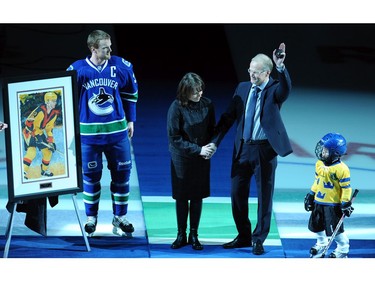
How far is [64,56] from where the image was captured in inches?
455

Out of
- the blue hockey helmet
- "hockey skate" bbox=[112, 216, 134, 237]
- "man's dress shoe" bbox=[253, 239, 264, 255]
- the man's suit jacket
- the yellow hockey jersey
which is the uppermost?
the man's suit jacket

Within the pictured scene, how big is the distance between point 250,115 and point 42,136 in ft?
5.19

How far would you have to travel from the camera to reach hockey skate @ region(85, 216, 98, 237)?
10.4m

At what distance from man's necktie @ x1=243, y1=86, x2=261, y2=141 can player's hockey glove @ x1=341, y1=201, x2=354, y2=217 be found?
0.88m

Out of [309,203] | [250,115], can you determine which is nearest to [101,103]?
[250,115]

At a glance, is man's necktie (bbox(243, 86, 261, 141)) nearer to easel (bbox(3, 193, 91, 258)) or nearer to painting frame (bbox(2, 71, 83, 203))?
painting frame (bbox(2, 71, 83, 203))

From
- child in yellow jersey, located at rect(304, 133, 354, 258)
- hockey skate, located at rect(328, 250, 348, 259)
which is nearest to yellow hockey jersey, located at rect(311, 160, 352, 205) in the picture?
child in yellow jersey, located at rect(304, 133, 354, 258)

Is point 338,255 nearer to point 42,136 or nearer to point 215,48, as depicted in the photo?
point 42,136

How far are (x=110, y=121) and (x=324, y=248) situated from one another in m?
1.92

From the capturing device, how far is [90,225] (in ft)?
34.2

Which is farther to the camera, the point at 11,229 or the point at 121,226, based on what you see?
the point at 121,226

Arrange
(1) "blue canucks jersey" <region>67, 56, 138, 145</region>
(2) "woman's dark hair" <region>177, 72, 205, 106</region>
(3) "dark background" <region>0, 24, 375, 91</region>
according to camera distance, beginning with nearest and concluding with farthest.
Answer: (2) "woman's dark hair" <region>177, 72, 205, 106</region>, (1) "blue canucks jersey" <region>67, 56, 138, 145</region>, (3) "dark background" <region>0, 24, 375, 91</region>

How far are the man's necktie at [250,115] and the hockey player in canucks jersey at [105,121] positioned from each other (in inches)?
36.3

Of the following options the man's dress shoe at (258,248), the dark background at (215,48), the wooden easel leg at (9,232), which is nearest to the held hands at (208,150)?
the man's dress shoe at (258,248)
